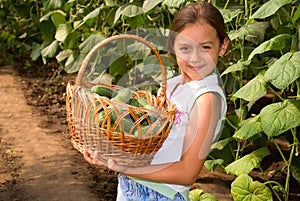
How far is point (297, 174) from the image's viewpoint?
2.99 meters

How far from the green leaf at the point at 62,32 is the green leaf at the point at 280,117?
2.16 m

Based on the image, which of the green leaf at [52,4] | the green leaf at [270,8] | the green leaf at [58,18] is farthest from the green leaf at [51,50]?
the green leaf at [270,8]

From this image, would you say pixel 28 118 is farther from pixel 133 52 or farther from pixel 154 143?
pixel 154 143

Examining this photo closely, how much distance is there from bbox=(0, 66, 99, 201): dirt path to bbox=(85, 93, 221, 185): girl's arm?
1425 millimetres

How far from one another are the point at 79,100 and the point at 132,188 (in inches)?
12.6

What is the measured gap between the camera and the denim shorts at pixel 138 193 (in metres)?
1.84

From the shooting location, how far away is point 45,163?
347cm

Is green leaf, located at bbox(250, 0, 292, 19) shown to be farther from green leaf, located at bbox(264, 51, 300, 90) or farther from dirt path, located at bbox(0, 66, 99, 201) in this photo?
dirt path, located at bbox(0, 66, 99, 201)

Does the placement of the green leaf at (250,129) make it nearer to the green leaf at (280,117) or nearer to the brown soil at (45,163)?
the green leaf at (280,117)

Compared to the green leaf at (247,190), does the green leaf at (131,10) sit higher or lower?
higher

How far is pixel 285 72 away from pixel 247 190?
559 mm

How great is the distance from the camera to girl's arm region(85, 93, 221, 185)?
1632 millimetres

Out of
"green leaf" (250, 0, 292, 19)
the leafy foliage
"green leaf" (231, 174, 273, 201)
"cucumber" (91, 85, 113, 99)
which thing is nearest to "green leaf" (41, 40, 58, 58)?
the leafy foliage

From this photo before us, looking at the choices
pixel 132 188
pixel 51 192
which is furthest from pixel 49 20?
pixel 132 188
